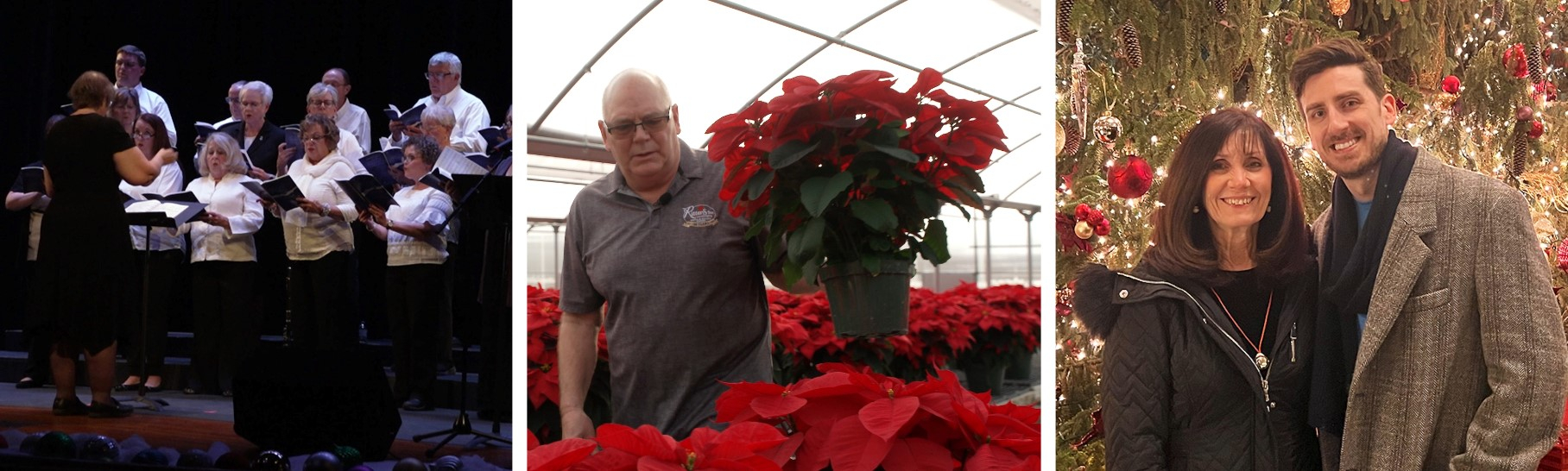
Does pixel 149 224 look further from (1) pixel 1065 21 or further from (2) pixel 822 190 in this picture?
(1) pixel 1065 21

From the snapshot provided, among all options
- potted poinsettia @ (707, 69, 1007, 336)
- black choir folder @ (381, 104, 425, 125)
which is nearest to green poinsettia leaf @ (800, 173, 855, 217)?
potted poinsettia @ (707, 69, 1007, 336)

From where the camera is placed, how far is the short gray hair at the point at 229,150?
3.03 metres

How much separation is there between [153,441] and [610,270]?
206 cm

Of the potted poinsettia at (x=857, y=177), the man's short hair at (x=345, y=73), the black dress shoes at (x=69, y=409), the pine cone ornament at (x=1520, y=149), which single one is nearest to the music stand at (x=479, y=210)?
the man's short hair at (x=345, y=73)

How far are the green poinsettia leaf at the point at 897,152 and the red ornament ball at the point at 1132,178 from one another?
66cm

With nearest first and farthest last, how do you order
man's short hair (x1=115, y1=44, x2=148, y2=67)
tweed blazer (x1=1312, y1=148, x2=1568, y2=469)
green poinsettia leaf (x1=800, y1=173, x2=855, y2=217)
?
green poinsettia leaf (x1=800, y1=173, x2=855, y2=217), tweed blazer (x1=1312, y1=148, x2=1568, y2=469), man's short hair (x1=115, y1=44, x2=148, y2=67)

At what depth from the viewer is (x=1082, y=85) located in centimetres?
207

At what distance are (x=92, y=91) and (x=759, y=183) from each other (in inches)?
Answer: 93.4

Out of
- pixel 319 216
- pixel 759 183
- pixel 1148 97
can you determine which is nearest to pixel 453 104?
pixel 319 216

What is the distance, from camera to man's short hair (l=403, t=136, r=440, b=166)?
2666 millimetres

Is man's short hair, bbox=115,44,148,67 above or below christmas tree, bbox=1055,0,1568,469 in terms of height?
above

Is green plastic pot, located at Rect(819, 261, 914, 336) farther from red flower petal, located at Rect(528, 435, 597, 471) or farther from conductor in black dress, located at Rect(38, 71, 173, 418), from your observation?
conductor in black dress, located at Rect(38, 71, 173, 418)

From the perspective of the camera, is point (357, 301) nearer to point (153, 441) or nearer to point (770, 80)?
point (153, 441)

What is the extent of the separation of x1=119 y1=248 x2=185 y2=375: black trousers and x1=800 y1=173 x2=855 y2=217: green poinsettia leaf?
7.37 ft
